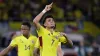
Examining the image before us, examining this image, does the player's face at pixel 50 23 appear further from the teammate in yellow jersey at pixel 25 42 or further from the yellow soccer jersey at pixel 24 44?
the yellow soccer jersey at pixel 24 44

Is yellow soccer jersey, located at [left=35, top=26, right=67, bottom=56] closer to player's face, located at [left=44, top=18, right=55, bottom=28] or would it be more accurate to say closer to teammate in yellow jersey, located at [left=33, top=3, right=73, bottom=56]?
teammate in yellow jersey, located at [left=33, top=3, right=73, bottom=56]

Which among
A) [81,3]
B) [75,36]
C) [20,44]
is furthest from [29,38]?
[81,3]

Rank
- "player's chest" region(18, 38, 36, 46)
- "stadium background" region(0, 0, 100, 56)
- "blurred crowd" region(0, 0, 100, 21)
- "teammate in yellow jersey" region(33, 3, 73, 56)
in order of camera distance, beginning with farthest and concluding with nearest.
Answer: "blurred crowd" region(0, 0, 100, 21) → "stadium background" region(0, 0, 100, 56) → "player's chest" region(18, 38, 36, 46) → "teammate in yellow jersey" region(33, 3, 73, 56)

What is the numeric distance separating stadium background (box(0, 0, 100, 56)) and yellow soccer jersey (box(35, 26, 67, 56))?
12.9 meters

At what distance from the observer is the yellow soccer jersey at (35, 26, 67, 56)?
34.4ft

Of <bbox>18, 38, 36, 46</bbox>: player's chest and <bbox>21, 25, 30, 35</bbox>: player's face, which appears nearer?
<bbox>21, 25, 30, 35</bbox>: player's face

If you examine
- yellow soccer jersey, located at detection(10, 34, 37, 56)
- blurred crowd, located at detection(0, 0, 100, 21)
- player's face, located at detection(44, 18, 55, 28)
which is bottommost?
yellow soccer jersey, located at detection(10, 34, 37, 56)

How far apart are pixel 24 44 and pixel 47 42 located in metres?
0.89

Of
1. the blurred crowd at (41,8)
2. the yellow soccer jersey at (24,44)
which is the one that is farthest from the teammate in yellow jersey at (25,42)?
the blurred crowd at (41,8)

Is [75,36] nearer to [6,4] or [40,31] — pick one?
[6,4]

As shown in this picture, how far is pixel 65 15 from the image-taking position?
27.0 m

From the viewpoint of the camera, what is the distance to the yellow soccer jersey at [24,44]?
11.2 metres

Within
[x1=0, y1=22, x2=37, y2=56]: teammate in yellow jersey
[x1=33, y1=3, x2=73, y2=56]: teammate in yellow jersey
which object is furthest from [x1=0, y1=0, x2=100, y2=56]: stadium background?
[x1=33, y1=3, x2=73, y2=56]: teammate in yellow jersey

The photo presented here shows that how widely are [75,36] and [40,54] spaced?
1241cm
